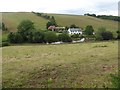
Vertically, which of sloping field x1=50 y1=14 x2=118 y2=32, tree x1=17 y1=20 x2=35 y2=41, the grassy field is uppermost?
sloping field x1=50 y1=14 x2=118 y2=32

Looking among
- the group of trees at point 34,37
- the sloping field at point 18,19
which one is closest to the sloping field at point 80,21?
the sloping field at point 18,19

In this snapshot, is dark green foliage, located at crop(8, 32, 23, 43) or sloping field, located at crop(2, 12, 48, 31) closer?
dark green foliage, located at crop(8, 32, 23, 43)

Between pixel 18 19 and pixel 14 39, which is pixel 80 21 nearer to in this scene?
pixel 18 19

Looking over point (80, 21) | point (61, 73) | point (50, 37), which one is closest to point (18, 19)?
point (80, 21)

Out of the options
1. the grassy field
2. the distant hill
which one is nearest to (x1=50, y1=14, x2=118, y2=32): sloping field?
the distant hill

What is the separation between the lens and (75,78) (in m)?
16.4

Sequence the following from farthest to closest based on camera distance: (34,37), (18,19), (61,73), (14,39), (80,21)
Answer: (80,21) < (18,19) < (34,37) < (14,39) < (61,73)

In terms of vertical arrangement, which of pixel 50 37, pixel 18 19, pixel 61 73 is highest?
pixel 18 19

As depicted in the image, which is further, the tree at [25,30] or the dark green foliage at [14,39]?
the tree at [25,30]

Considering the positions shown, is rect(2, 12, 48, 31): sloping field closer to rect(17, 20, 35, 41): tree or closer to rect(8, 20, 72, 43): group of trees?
rect(17, 20, 35, 41): tree

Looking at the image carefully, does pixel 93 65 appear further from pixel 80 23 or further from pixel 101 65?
pixel 80 23

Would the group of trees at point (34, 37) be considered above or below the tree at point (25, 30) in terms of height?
below

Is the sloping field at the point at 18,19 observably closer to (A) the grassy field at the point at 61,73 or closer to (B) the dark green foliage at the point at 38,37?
(B) the dark green foliage at the point at 38,37

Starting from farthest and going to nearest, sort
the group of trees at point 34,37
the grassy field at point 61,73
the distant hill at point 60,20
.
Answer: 1. the distant hill at point 60,20
2. the group of trees at point 34,37
3. the grassy field at point 61,73
